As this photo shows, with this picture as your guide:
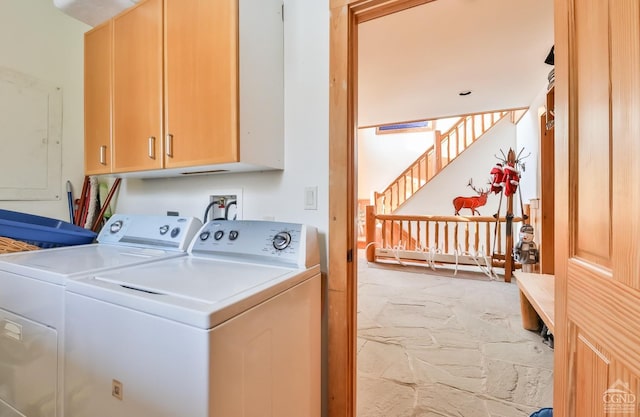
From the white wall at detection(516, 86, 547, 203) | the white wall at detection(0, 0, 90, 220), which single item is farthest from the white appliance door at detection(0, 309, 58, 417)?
the white wall at detection(516, 86, 547, 203)

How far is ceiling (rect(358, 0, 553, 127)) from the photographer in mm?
2043

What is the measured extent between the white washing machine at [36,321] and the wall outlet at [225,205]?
35 cm

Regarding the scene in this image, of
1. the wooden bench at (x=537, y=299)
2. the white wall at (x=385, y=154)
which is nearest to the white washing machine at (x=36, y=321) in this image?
Result: the wooden bench at (x=537, y=299)

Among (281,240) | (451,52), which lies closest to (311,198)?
(281,240)

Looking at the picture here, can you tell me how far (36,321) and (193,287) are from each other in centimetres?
65

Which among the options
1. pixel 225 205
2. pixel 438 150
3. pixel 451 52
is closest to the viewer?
pixel 225 205

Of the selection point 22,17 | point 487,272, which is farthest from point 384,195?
point 22,17

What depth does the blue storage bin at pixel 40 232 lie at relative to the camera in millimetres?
1406

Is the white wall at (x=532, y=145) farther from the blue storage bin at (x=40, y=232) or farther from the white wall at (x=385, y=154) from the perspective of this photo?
the blue storage bin at (x=40, y=232)

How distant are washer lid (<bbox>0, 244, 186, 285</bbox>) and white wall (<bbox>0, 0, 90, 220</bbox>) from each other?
873 millimetres

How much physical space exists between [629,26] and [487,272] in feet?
14.4

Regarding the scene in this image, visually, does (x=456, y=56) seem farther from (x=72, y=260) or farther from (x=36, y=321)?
(x=36, y=321)

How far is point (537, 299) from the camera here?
5.93 ft

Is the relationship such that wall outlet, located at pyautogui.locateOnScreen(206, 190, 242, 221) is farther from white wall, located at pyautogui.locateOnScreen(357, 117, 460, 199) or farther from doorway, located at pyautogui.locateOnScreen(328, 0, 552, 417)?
white wall, located at pyautogui.locateOnScreen(357, 117, 460, 199)
